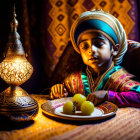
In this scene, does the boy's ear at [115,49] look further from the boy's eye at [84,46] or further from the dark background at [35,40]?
the dark background at [35,40]

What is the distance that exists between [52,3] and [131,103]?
1183mm

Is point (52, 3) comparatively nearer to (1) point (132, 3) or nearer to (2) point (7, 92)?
(1) point (132, 3)

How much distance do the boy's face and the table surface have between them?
1.28ft

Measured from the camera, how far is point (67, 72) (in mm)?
1332

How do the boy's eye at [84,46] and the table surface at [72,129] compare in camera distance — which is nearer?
the table surface at [72,129]

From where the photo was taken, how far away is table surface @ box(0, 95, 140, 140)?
0.62 meters

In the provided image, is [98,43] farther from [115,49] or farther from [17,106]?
[17,106]

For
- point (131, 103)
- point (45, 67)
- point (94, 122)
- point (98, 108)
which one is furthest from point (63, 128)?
point (45, 67)

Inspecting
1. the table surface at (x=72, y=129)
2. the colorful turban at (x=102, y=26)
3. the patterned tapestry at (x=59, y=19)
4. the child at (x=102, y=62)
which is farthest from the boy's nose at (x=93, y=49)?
the patterned tapestry at (x=59, y=19)

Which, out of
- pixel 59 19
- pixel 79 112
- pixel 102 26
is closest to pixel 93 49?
pixel 102 26

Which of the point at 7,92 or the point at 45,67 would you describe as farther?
the point at 45,67

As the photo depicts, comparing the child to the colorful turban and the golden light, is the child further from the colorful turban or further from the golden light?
the golden light

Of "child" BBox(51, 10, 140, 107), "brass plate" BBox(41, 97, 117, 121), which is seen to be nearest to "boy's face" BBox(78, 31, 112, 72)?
"child" BBox(51, 10, 140, 107)

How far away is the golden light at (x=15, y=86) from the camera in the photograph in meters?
0.71
